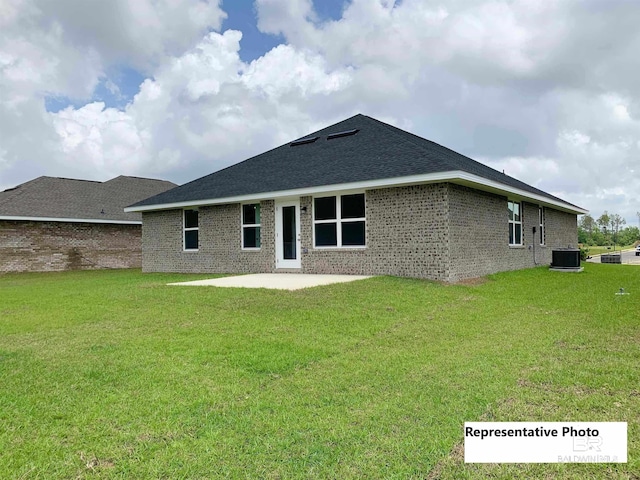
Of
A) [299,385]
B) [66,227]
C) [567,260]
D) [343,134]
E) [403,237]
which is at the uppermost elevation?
[343,134]

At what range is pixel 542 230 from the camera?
1855cm

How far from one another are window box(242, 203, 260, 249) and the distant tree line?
9148cm

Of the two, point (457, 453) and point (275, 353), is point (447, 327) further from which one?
point (457, 453)

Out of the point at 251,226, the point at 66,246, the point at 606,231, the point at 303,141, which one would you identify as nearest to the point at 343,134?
the point at 303,141

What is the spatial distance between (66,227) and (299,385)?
2245cm

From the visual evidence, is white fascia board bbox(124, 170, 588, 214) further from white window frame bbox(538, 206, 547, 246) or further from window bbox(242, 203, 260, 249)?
white window frame bbox(538, 206, 547, 246)

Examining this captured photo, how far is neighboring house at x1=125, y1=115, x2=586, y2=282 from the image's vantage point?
11.5 metres

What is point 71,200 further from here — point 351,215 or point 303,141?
point 351,215

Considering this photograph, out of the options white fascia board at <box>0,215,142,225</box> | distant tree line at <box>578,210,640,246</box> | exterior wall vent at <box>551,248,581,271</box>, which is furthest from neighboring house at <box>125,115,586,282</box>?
distant tree line at <box>578,210,640,246</box>

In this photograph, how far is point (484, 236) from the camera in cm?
1320

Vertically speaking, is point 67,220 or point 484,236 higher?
point 67,220

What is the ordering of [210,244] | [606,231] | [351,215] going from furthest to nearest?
[606,231] → [210,244] → [351,215]

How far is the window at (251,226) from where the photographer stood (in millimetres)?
14953

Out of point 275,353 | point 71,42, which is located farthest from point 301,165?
point 275,353
